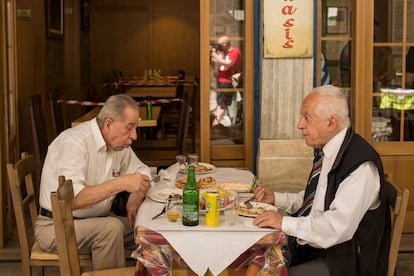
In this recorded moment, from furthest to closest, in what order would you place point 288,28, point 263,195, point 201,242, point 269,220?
point 288,28 < point 263,195 < point 269,220 < point 201,242

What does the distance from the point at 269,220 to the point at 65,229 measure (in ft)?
2.79

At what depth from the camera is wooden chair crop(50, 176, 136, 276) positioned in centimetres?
281

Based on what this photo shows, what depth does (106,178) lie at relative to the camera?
11.9 ft

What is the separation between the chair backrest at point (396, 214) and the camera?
2.87 m

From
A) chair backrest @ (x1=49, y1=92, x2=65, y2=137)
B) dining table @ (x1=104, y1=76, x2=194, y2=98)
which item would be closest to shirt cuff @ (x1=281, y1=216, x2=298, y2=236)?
chair backrest @ (x1=49, y1=92, x2=65, y2=137)

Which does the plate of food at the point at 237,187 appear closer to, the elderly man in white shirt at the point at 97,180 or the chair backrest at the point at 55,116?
the elderly man in white shirt at the point at 97,180

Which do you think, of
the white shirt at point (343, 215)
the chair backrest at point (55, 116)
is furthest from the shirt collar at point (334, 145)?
the chair backrest at point (55, 116)

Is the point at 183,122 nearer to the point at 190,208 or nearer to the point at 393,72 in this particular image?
the point at 393,72

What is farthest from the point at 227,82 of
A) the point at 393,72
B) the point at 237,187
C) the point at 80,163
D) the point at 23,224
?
the point at 23,224

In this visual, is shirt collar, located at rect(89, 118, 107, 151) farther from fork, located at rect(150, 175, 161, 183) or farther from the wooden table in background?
the wooden table in background

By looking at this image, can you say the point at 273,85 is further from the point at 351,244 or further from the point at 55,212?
the point at 55,212

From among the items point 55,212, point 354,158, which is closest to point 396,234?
point 354,158

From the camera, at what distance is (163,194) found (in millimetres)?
3365

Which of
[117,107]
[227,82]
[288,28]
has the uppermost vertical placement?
[288,28]
